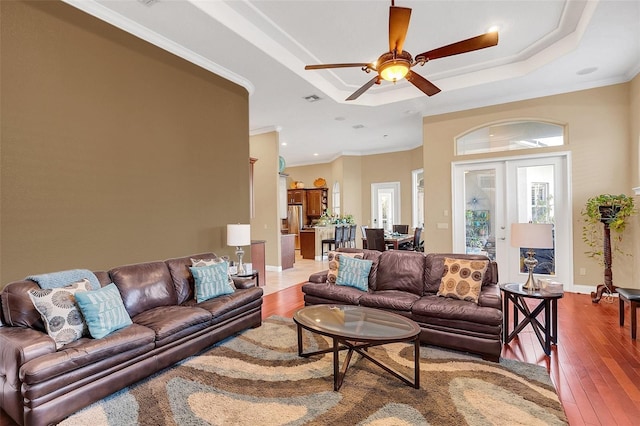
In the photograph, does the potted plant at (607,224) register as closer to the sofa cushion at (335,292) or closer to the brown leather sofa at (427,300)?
the brown leather sofa at (427,300)

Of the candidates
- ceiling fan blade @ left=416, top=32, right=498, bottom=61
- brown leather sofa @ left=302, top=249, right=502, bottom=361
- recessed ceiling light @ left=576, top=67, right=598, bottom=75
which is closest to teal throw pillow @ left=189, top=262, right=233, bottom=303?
brown leather sofa @ left=302, top=249, right=502, bottom=361

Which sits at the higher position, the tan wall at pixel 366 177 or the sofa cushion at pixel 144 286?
the tan wall at pixel 366 177

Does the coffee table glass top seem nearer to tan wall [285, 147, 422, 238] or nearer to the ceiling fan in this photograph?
the ceiling fan

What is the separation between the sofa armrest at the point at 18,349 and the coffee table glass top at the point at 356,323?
70.8 inches

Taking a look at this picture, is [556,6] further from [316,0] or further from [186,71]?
[186,71]

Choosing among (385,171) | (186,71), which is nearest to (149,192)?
(186,71)

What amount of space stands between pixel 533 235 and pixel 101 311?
3969 mm

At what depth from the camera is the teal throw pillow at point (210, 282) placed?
11.3 feet

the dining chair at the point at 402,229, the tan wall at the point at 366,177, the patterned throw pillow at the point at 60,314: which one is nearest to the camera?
the patterned throw pillow at the point at 60,314

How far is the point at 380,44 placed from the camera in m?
4.33

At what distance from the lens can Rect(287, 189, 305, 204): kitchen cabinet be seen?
1184 cm

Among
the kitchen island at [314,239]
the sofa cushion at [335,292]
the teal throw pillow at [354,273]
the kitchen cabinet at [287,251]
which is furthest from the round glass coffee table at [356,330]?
the kitchen island at [314,239]

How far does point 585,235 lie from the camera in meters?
5.09

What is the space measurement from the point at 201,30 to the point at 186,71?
75 cm
